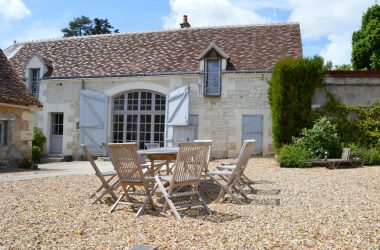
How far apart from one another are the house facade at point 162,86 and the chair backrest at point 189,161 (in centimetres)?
933

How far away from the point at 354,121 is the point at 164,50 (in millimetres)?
7743

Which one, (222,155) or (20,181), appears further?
(222,155)

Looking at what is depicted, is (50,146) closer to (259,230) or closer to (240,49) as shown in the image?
(240,49)

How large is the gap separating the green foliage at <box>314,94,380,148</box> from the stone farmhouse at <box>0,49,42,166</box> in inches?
335

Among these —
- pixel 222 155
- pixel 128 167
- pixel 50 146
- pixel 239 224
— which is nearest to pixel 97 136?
pixel 50 146

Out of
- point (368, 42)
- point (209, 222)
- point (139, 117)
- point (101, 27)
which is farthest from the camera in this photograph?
point (101, 27)

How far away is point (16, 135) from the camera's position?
38.7 feet

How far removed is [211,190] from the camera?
6965 millimetres

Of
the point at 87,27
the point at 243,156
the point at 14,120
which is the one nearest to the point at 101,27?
the point at 87,27

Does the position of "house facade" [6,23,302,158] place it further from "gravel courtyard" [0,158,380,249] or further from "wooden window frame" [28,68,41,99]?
"gravel courtyard" [0,158,380,249]

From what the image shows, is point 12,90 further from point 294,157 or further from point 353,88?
point 353,88

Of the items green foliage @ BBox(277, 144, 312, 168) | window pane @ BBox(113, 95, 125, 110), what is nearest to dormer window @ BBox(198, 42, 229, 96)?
window pane @ BBox(113, 95, 125, 110)

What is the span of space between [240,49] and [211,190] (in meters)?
9.69

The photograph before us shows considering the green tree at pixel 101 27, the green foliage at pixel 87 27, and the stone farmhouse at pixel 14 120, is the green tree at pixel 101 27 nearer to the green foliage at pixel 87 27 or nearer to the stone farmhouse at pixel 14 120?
the green foliage at pixel 87 27
